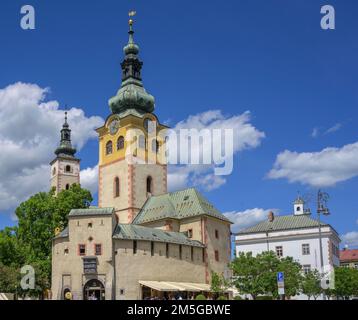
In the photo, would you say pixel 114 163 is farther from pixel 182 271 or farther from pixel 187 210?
pixel 182 271

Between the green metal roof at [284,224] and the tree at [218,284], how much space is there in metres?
15.5

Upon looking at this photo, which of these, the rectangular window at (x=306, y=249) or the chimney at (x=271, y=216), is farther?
the chimney at (x=271, y=216)

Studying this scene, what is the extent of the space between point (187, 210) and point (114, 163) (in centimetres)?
1519

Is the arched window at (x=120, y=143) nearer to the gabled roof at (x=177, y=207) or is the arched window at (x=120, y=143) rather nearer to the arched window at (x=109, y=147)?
the arched window at (x=109, y=147)

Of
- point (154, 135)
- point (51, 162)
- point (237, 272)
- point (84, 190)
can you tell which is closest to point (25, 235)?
point (84, 190)

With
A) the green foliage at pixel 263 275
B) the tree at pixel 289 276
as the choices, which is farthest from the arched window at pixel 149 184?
the tree at pixel 289 276

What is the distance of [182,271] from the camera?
63.1 m

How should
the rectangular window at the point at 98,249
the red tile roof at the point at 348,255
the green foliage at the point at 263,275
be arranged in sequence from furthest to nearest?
1. the red tile roof at the point at 348,255
2. the rectangular window at the point at 98,249
3. the green foliage at the point at 263,275

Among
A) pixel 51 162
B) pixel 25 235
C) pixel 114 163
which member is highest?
pixel 51 162

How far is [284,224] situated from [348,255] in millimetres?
60209

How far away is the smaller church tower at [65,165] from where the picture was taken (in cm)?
11981

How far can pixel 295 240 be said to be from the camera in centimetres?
7700
